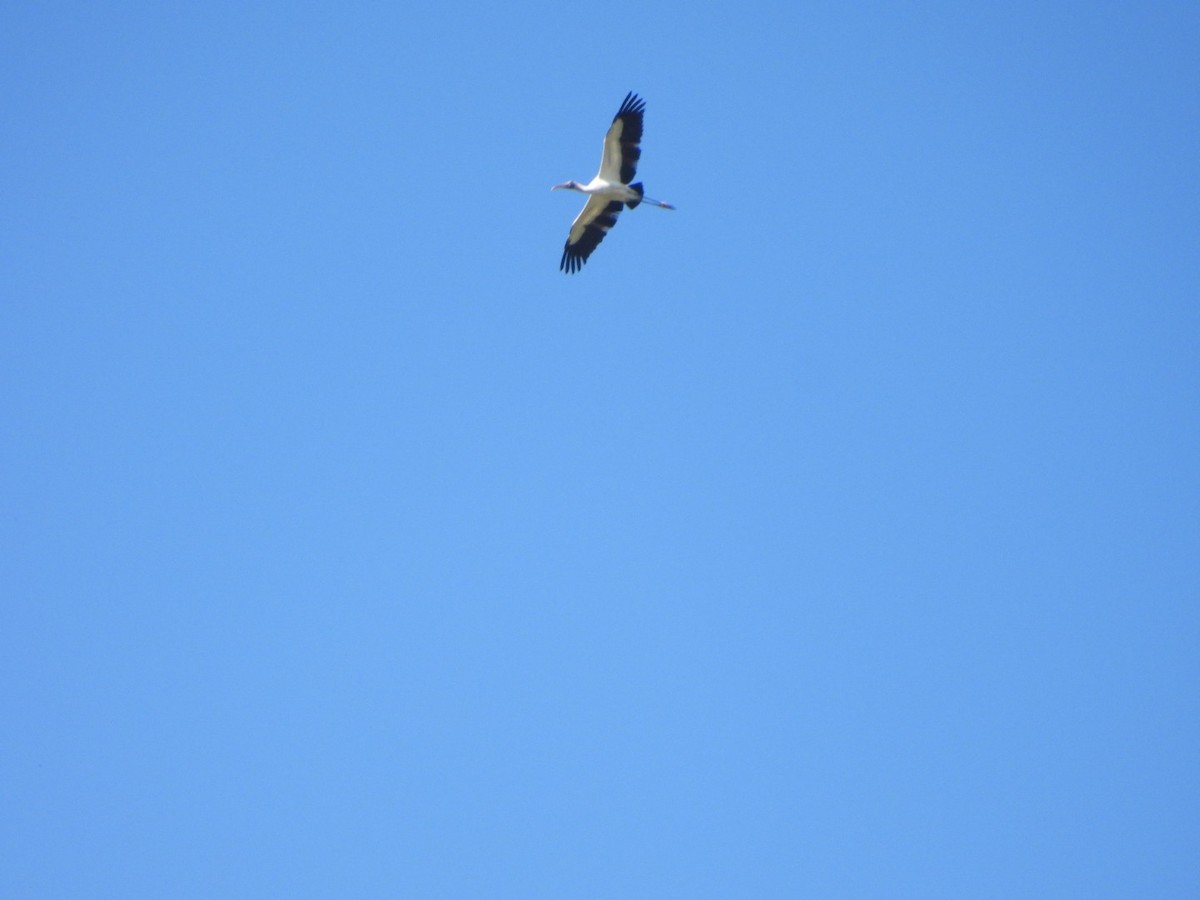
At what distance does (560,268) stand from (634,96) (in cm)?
307

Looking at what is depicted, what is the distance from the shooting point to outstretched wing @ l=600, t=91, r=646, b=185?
94.4 ft

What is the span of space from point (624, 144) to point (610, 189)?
774 mm

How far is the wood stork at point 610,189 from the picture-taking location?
28812mm

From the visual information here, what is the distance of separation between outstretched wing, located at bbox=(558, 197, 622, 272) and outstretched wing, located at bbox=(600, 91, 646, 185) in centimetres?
55

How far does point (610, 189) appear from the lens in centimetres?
2936

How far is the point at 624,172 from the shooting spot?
29297mm

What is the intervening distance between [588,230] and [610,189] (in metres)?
1.00

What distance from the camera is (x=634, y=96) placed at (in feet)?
94.3

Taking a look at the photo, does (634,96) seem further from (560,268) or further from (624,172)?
(560,268)

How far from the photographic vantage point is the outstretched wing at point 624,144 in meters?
28.8

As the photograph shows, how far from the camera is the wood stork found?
28.8 meters

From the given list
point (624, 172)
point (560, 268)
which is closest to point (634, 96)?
point (624, 172)

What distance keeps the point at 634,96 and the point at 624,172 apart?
1.21m

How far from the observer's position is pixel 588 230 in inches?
1186
